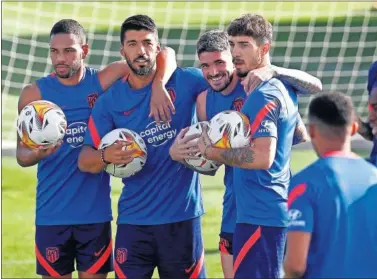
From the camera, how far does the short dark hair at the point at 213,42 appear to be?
7434 millimetres

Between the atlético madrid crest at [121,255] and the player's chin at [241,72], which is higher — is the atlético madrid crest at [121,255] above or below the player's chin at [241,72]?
below

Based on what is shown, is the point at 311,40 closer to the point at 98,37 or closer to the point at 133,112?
the point at 98,37

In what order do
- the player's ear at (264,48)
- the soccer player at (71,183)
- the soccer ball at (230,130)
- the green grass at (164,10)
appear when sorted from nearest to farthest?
1. the soccer ball at (230,130)
2. the player's ear at (264,48)
3. the soccer player at (71,183)
4. the green grass at (164,10)

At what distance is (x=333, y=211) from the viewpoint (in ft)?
17.3

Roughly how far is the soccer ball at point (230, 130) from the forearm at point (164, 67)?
0.98m

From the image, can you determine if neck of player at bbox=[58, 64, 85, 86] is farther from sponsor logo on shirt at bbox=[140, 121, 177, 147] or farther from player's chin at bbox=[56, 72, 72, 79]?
sponsor logo on shirt at bbox=[140, 121, 177, 147]

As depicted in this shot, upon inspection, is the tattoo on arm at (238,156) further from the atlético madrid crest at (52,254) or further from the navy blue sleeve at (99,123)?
the atlético madrid crest at (52,254)

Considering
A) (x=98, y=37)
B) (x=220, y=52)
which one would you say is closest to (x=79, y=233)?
(x=220, y=52)

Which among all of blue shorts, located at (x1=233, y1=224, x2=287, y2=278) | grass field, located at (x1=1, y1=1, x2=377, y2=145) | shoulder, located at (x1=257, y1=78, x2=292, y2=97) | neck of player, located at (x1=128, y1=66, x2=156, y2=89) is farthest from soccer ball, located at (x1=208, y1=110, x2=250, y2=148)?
grass field, located at (x1=1, y1=1, x2=377, y2=145)

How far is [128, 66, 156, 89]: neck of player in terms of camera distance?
25.3 feet

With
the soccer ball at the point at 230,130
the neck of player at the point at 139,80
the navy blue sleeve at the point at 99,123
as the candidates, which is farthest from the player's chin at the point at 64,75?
the soccer ball at the point at 230,130

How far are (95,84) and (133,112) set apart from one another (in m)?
0.56

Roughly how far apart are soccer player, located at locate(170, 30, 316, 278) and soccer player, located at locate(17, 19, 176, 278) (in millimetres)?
494

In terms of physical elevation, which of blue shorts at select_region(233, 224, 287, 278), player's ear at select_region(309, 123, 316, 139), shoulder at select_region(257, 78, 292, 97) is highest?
shoulder at select_region(257, 78, 292, 97)
